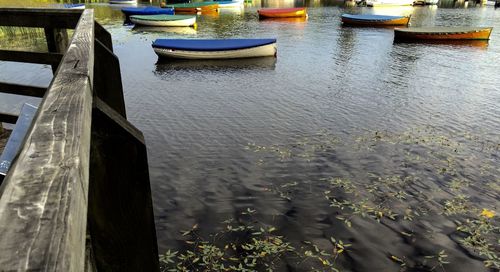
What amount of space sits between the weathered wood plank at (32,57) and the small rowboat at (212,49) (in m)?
19.1

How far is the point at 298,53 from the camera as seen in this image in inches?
1112

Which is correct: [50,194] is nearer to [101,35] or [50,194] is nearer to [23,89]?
[101,35]

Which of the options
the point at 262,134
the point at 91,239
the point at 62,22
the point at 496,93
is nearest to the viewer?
the point at 91,239

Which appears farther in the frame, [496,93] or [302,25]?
[302,25]

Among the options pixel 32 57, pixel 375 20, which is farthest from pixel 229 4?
pixel 32 57

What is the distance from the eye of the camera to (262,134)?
1270 centimetres

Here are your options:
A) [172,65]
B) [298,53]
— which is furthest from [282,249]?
[298,53]

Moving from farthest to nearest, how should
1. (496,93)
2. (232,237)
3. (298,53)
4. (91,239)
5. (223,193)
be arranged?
(298,53), (496,93), (223,193), (232,237), (91,239)

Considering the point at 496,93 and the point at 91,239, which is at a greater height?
the point at 91,239

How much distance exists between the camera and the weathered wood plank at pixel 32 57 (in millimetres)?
4656

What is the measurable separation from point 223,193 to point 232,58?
17.2 metres

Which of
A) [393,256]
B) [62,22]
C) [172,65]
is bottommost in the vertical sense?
[393,256]

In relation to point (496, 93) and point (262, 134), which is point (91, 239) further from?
point (496, 93)

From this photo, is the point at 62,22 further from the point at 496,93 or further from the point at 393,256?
the point at 496,93
